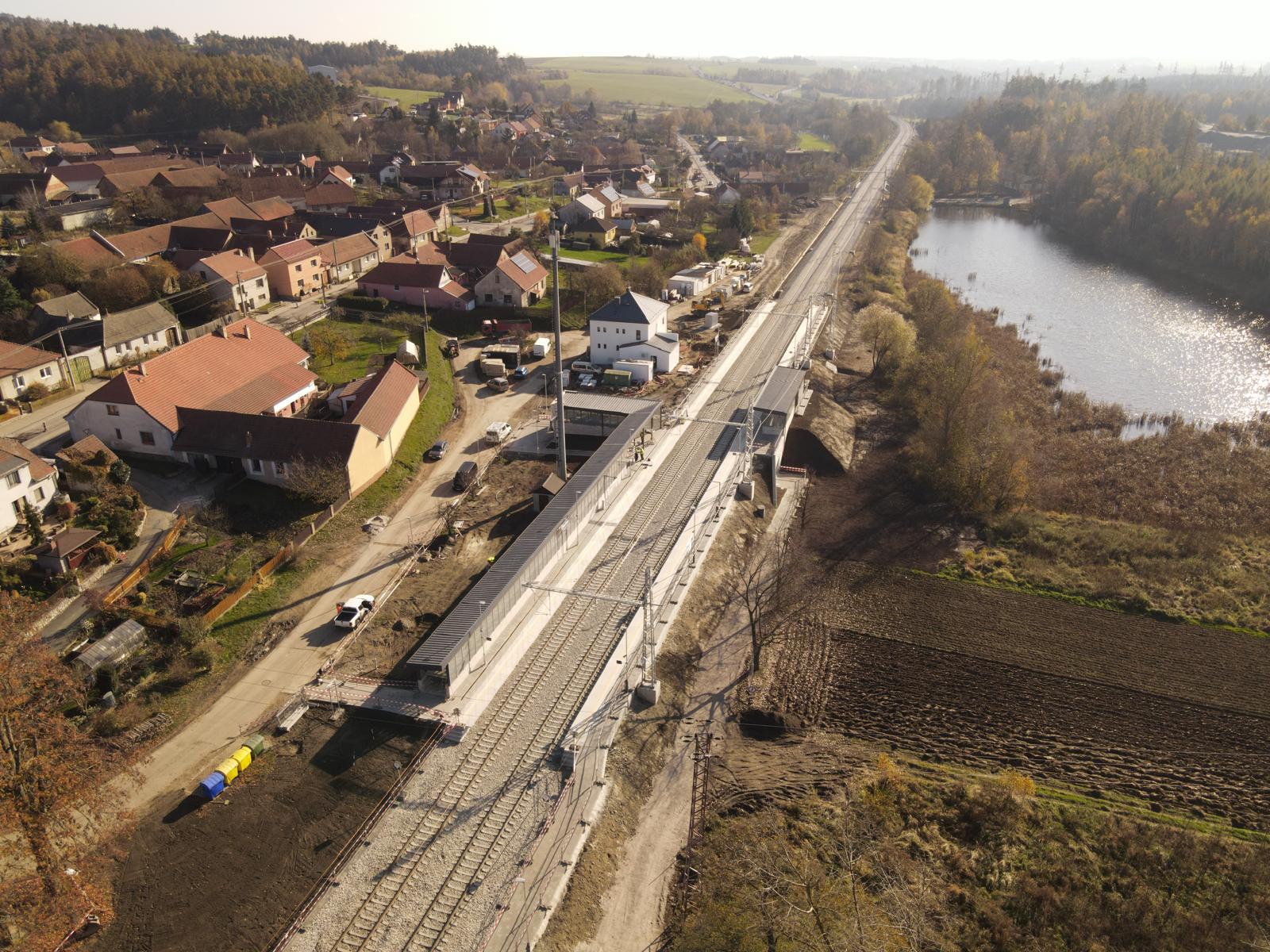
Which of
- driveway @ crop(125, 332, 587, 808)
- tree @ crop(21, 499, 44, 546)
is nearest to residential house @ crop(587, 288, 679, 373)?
driveway @ crop(125, 332, 587, 808)

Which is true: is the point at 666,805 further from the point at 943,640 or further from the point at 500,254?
the point at 500,254

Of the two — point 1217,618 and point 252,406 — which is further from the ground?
point 252,406

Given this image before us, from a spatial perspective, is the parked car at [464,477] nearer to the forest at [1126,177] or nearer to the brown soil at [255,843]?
the brown soil at [255,843]

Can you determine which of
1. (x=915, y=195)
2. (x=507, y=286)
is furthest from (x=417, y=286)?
(x=915, y=195)

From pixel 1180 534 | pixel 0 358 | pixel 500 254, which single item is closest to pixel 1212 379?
pixel 1180 534

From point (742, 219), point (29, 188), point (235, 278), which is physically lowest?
point (742, 219)

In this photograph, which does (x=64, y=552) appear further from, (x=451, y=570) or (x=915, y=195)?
(x=915, y=195)

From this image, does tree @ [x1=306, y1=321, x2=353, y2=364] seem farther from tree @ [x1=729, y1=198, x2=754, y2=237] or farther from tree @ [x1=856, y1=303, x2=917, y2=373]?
tree @ [x1=729, y1=198, x2=754, y2=237]

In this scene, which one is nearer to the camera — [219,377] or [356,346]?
[219,377]
